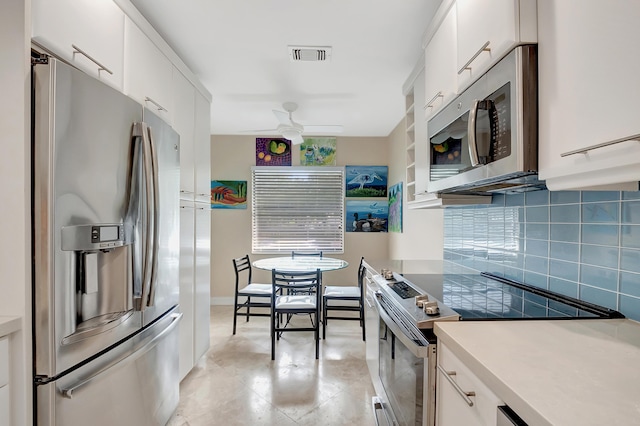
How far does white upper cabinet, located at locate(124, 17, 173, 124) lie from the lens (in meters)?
1.59

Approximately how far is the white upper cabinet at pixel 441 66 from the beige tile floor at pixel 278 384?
77.7 inches

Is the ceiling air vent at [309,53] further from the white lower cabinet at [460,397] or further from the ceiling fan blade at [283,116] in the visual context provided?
the white lower cabinet at [460,397]

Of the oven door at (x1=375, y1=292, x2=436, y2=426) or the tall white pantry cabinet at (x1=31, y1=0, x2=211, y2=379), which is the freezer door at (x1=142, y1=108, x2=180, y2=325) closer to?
the tall white pantry cabinet at (x1=31, y1=0, x2=211, y2=379)

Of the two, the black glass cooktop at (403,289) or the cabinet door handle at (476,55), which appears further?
the black glass cooktop at (403,289)

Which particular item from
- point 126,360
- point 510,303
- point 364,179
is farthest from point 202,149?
point 364,179

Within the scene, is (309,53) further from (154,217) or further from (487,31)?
(154,217)

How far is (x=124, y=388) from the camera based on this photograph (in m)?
1.32

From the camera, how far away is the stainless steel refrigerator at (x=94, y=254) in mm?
1012

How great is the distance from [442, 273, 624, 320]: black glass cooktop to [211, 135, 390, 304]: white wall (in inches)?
114

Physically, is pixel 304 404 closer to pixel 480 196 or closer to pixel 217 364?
pixel 217 364

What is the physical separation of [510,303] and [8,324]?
176cm

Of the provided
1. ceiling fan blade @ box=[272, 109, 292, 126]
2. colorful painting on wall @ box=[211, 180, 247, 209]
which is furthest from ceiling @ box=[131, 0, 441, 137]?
colorful painting on wall @ box=[211, 180, 247, 209]

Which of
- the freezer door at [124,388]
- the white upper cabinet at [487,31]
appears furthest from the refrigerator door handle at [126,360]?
the white upper cabinet at [487,31]

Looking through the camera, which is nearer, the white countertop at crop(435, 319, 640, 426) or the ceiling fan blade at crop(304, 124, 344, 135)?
the white countertop at crop(435, 319, 640, 426)
